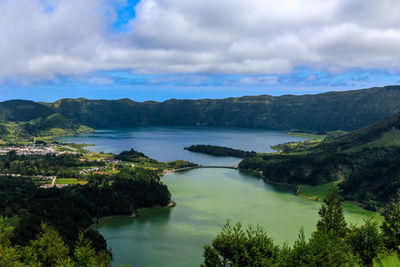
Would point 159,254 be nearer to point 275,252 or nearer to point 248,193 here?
point 275,252

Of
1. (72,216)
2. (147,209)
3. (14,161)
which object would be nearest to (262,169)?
(147,209)

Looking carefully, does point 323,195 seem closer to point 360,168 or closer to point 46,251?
point 360,168

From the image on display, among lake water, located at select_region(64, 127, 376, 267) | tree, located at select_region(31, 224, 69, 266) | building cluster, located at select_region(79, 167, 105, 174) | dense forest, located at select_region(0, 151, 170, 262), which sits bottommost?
lake water, located at select_region(64, 127, 376, 267)

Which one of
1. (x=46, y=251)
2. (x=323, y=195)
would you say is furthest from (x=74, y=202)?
(x=323, y=195)

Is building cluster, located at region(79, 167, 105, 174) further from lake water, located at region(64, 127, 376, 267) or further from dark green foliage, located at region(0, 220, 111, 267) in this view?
dark green foliage, located at region(0, 220, 111, 267)

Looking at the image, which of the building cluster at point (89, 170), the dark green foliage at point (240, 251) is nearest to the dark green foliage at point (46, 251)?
the dark green foliage at point (240, 251)

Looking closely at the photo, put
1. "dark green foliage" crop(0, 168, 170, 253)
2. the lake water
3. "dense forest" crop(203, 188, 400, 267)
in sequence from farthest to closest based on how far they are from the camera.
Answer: the lake water < "dark green foliage" crop(0, 168, 170, 253) < "dense forest" crop(203, 188, 400, 267)

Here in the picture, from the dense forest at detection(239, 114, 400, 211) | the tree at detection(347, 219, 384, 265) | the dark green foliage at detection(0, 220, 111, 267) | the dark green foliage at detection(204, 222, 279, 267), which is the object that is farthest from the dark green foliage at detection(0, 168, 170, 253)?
the dense forest at detection(239, 114, 400, 211)
